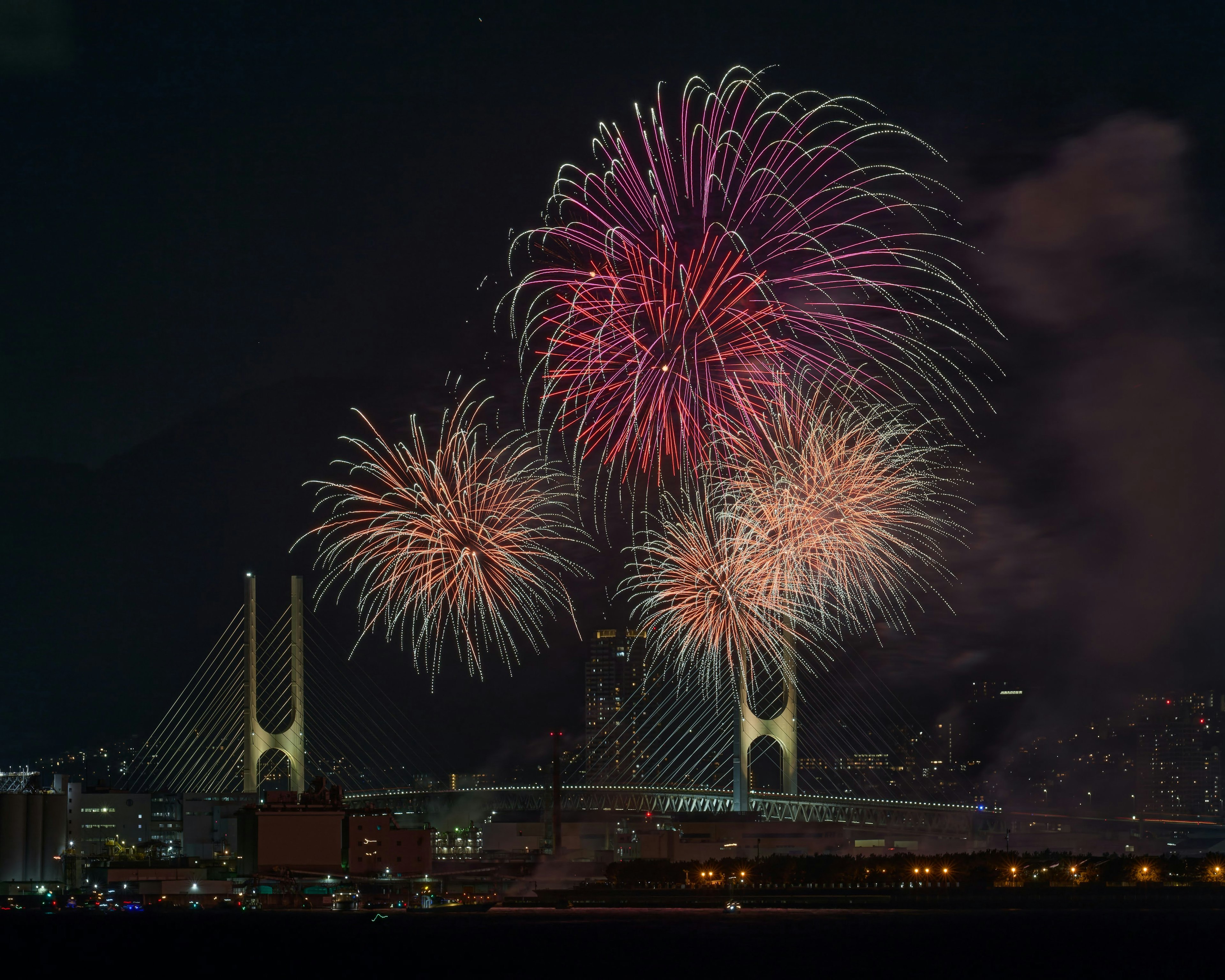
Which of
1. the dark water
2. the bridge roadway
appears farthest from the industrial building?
the bridge roadway

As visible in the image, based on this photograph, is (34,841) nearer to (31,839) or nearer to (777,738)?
(31,839)

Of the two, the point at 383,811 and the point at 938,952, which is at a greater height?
the point at 383,811

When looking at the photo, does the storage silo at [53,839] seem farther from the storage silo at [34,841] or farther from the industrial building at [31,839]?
the storage silo at [34,841]

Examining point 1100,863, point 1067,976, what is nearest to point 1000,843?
point 1100,863

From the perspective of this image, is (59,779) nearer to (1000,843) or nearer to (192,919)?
(192,919)

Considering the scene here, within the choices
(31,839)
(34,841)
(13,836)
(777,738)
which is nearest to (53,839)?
(34,841)

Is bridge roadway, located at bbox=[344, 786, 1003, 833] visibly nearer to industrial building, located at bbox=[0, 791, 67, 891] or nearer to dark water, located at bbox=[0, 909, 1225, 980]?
dark water, located at bbox=[0, 909, 1225, 980]
